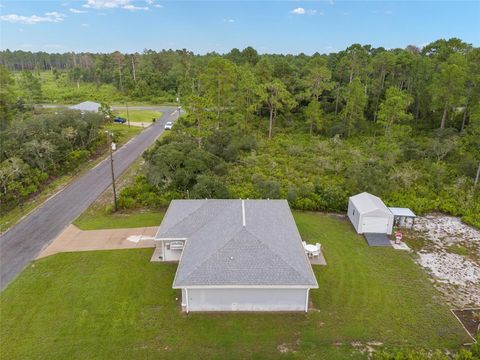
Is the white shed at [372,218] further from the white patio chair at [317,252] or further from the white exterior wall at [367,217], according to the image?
the white patio chair at [317,252]

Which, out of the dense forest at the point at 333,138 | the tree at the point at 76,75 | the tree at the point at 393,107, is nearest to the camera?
the dense forest at the point at 333,138

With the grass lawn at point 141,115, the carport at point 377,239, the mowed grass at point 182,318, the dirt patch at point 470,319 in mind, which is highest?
the grass lawn at point 141,115

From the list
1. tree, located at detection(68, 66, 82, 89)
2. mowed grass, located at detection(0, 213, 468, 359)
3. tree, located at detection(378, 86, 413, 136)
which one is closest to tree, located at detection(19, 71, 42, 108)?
tree, located at detection(68, 66, 82, 89)

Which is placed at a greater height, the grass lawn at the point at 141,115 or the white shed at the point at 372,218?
the grass lawn at the point at 141,115

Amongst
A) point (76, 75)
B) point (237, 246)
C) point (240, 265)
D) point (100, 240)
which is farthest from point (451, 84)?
point (76, 75)

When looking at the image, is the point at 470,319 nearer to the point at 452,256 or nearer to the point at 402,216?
the point at 452,256

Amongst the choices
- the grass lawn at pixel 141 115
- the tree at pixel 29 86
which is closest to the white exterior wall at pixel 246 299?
the grass lawn at pixel 141 115

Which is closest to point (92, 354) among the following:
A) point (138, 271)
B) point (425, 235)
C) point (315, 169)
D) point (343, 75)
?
point (138, 271)
